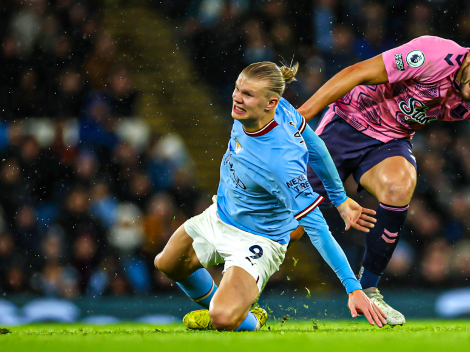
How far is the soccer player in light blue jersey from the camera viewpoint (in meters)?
2.63

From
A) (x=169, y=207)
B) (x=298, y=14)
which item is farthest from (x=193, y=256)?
(x=298, y=14)

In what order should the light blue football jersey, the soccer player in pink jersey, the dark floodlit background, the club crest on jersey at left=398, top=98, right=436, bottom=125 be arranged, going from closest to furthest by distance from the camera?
the light blue football jersey → the soccer player in pink jersey → the club crest on jersey at left=398, top=98, right=436, bottom=125 → the dark floodlit background

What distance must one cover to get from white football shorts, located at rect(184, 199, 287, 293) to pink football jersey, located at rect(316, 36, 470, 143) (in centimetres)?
109

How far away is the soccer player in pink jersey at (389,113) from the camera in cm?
321

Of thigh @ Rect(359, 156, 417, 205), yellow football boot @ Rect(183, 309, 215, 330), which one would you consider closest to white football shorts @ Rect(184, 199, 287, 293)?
yellow football boot @ Rect(183, 309, 215, 330)

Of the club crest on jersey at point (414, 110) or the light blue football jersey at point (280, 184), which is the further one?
the club crest on jersey at point (414, 110)

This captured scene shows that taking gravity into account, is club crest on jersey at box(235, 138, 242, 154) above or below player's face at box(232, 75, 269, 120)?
below

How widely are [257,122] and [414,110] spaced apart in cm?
114

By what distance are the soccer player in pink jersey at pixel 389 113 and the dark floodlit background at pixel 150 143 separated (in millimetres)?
1688

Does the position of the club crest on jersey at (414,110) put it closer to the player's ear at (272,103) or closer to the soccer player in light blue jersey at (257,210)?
the soccer player in light blue jersey at (257,210)

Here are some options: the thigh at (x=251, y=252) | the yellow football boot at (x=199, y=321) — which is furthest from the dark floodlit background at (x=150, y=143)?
the thigh at (x=251, y=252)

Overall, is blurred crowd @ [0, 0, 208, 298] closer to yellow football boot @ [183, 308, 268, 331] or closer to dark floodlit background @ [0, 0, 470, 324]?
dark floodlit background @ [0, 0, 470, 324]

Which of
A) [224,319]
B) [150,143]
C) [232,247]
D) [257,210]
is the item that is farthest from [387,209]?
[150,143]

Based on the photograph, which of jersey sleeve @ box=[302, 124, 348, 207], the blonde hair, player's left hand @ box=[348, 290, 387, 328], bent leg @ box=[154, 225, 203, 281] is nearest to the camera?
player's left hand @ box=[348, 290, 387, 328]
